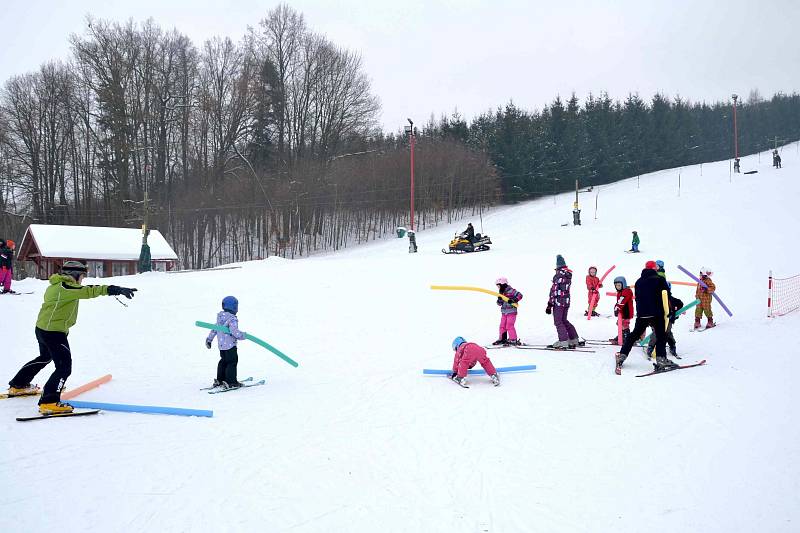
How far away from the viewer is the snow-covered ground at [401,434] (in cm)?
455

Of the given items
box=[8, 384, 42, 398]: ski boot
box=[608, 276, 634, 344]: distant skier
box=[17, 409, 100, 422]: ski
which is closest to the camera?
box=[17, 409, 100, 422]: ski

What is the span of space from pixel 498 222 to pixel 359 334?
32806 mm

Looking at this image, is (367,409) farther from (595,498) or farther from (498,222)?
(498,222)

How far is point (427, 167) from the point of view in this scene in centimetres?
5269

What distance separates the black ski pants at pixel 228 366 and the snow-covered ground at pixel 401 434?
0.52 meters

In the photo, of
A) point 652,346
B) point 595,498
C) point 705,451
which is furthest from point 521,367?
point 595,498

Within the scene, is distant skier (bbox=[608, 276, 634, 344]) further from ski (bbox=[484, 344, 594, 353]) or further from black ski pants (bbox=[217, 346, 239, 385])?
black ski pants (bbox=[217, 346, 239, 385])

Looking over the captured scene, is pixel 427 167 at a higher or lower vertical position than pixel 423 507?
higher

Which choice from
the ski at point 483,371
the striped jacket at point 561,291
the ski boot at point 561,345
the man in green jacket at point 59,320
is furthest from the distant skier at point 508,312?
the man in green jacket at point 59,320

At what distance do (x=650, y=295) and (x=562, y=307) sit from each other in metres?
2.07

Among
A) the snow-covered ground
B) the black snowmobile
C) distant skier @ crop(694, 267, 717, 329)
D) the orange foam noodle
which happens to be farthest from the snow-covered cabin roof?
distant skier @ crop(694, 267, 717, 329)

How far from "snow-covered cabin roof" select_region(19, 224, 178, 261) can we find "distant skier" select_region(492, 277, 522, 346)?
28317 mm

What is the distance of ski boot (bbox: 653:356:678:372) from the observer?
893 centimetres

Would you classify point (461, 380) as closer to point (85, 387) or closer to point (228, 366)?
point (228, 366)
